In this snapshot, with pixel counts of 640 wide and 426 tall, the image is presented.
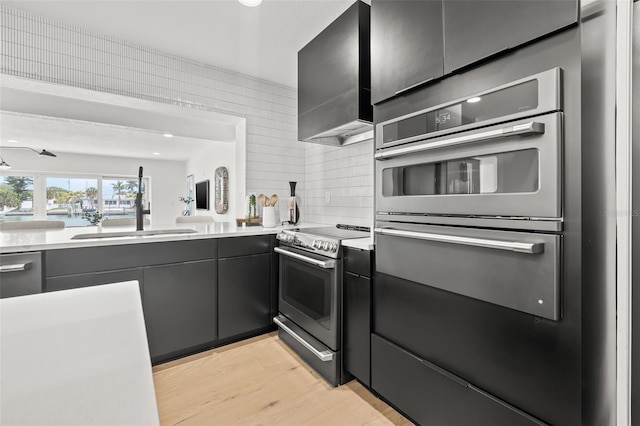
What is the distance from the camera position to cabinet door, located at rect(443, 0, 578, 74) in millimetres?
963

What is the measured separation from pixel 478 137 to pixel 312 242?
120 centimetres

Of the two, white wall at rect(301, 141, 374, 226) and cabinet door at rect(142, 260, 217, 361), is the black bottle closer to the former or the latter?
white wall at rect(301, 141, 374, 226)

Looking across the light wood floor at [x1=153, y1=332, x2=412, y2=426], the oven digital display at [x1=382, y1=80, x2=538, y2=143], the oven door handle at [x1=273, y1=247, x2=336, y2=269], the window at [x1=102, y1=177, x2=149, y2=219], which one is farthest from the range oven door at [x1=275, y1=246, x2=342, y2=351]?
the window at [x1=102, y1=177, x2=149, y2=219]

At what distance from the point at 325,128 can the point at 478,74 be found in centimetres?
120

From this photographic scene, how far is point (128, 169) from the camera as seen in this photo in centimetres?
808

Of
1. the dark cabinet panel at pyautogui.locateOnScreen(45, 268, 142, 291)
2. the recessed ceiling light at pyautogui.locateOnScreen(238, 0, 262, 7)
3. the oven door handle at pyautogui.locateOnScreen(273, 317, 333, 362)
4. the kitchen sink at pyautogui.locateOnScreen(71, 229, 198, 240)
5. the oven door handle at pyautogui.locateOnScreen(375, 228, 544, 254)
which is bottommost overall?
the oven door handle at pyautogui.locateOnScreen(273, 317, 333, 362)

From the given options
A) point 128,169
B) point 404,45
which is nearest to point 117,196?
point 128,169

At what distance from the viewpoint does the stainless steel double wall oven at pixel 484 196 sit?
38.6 inches

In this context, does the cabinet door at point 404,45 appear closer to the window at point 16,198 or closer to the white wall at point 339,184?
the white wall at point 339,184

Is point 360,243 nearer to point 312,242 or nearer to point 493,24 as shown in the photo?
point 312,242

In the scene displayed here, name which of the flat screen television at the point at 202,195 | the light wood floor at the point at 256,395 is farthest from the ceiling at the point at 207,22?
the flat screen television at the point at 202,195

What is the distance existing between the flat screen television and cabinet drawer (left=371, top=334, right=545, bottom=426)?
5.77m

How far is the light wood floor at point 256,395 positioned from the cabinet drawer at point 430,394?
17cm

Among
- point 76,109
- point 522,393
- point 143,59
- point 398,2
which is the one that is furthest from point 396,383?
point 76,109
